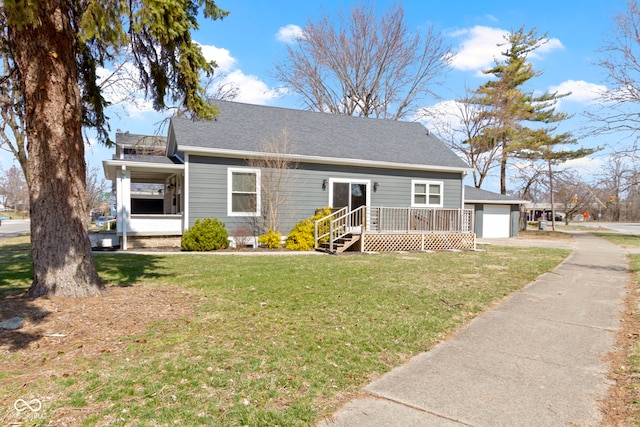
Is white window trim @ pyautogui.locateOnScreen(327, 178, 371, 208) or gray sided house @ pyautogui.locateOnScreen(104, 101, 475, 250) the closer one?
gray sided house @ pyautogui.locateOnScreen(104, 101, 475, 250)

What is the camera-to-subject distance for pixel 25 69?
477 centimetres

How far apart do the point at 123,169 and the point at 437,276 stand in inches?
389

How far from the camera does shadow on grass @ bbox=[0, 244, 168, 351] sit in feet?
12.8

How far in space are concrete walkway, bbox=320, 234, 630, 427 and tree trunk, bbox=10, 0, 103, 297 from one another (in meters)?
4.19

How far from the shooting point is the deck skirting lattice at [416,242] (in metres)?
12.6

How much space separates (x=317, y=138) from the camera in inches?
609

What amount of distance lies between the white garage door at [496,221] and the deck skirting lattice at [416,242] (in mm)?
8869

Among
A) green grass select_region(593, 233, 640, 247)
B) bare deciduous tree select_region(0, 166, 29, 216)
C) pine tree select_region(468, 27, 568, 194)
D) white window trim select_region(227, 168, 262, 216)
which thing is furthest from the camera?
bare deciduous tree select_region(0, 166, 29, 216)

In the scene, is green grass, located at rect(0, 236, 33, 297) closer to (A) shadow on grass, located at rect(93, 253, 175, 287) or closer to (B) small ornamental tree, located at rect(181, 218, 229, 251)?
(A) shadow on grass, located at rect(93, 253, 175, 287)

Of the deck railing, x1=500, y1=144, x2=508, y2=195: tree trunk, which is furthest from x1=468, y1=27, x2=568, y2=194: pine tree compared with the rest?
the deck railing

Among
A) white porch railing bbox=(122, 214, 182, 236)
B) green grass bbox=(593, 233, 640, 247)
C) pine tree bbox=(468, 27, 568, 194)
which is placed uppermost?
pine tree bbox=(468, 27, 568, 194)

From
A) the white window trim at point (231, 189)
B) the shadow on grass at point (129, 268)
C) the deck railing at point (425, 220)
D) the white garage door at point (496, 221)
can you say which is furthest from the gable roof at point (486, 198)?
the shadow on grass at point (129, 268)

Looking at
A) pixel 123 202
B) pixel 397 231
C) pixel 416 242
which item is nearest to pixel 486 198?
pixel 416 242

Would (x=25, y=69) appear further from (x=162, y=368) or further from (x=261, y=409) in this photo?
(x=261, y=409)
